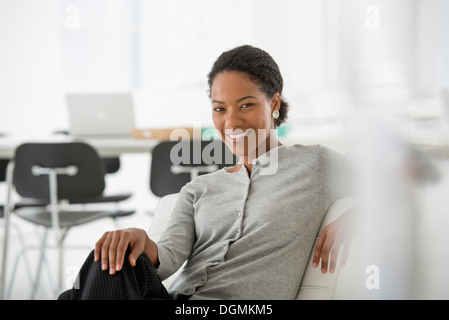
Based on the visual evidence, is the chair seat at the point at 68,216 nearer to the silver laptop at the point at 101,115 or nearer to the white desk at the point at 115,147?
the white desk at the point at 115,147

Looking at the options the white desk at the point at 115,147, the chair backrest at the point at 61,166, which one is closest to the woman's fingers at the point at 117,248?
the chair backrest at the point at 61,166

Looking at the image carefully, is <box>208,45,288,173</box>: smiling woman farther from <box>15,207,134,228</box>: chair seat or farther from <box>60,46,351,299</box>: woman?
<box>15,207,134,228</box>: chair seat

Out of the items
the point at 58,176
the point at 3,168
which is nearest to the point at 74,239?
the point at 3,168

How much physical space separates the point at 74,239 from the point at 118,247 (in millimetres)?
2321

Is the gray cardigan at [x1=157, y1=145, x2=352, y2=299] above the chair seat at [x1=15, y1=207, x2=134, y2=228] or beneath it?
above

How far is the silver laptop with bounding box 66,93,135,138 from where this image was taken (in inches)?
98.1

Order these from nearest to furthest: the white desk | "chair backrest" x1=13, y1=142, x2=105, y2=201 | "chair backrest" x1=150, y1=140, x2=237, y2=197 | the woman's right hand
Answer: the woman's right hand → "chair backrest" x1=150, y1=140, x2=237, y2=197 → "chair backrest" x1=13, y1=142, x2=105, y2=201 → the white desk

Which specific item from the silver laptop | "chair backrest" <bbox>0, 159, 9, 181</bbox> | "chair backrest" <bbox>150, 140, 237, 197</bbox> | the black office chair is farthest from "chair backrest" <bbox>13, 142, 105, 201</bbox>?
"chair backrest" <bbox>0, 159, 9, 181</bbox>

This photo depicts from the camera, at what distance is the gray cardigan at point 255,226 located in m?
1.02

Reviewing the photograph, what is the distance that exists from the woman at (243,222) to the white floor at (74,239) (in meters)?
0.35

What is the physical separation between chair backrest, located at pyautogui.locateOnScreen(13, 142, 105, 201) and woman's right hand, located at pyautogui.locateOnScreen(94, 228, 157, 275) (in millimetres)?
1153

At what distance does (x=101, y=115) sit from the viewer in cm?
252
